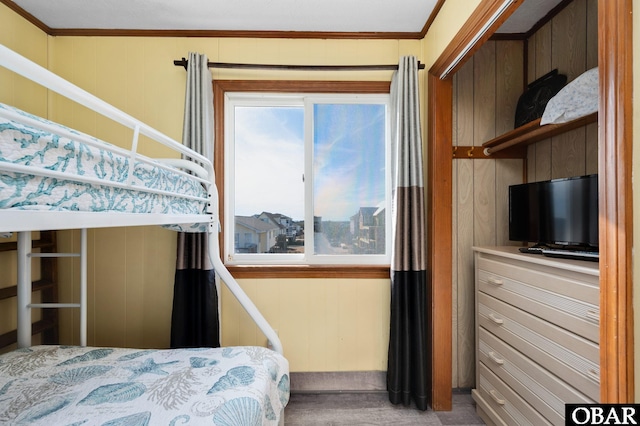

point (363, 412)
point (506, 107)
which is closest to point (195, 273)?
point (363, 412)

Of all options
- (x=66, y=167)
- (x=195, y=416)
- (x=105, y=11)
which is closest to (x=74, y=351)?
(x=195, y=416)

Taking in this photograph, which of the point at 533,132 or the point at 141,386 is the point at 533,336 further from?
the point at 141,386

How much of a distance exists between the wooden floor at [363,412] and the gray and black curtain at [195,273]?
677 millimetres

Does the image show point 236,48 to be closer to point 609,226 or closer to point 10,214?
point 10,214

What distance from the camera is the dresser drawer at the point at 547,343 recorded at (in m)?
1.10

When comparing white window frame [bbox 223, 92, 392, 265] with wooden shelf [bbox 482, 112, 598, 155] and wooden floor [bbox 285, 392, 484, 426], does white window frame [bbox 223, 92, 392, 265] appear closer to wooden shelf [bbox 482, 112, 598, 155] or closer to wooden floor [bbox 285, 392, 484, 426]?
wooden shelf [bbox 482, 112, 598, 155]

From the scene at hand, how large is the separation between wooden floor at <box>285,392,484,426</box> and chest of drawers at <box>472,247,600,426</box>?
157 millimetres

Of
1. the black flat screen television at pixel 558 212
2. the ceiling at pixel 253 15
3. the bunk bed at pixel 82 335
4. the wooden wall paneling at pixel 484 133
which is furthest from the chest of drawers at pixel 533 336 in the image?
the ceiling at pixel 253 15

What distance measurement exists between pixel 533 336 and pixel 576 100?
1.08 meters

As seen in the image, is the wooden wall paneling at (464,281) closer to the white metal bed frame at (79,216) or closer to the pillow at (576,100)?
the pillow at (576,100)

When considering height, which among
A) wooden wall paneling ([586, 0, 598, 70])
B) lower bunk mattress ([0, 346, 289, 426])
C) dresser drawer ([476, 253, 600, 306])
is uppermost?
wooden wall paneling ([586, 0, 598, 70])

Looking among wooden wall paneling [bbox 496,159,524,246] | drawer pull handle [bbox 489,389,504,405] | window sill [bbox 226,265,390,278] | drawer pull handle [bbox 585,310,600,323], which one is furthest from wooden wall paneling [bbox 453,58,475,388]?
drawer pull handle [bbox 585,310,600,323]

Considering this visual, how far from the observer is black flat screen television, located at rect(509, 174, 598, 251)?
1259 mm

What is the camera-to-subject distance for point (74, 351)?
144 centimetres
